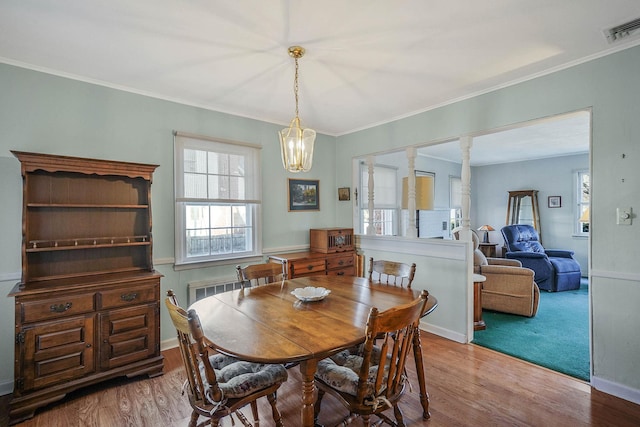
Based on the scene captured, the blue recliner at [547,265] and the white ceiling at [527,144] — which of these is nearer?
the white ceiling at [527,144]

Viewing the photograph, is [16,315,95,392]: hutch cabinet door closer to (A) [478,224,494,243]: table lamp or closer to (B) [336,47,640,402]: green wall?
(B) [336,47,640,402]: green wall

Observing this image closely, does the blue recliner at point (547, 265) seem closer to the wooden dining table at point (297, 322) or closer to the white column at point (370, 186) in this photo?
the white column at point (370, 186)

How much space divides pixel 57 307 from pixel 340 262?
2.88 metres

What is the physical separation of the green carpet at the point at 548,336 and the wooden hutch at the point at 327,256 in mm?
1715

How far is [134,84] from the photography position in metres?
2.88

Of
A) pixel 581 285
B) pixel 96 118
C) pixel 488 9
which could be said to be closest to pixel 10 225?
pixel 96 118

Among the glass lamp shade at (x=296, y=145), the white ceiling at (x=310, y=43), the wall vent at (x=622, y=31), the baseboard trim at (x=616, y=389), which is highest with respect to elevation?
the white ceiling at (x=310, y=43)

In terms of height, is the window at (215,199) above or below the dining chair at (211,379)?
above

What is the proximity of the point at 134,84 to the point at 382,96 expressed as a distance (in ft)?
7.87

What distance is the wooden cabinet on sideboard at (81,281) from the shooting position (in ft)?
7.18

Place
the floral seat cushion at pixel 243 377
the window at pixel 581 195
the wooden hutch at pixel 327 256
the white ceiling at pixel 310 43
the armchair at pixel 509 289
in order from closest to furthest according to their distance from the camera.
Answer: the floral seat cushion at pixel 243 377 < the white ceiling at pixel 310 43 < the wooden hutch at pixel 327 256 < the armchair at pixel 509 289 < the window at pixel 581 195

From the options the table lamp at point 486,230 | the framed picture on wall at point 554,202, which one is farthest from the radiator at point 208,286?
the framed picture on wall at point 554,202

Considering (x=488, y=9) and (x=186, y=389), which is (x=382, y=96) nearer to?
(x=488, y=9)

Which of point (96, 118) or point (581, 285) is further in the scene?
point (581, 285)
